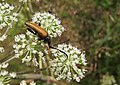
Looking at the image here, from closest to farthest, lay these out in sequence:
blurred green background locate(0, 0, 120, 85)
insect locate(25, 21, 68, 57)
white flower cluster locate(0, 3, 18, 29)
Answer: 1. insect locate(25, 21, 68, 57)
2. white flower cluster locate(0, 3, 18, 29)
3. blurred green background locate(0, 0, 120, 85)

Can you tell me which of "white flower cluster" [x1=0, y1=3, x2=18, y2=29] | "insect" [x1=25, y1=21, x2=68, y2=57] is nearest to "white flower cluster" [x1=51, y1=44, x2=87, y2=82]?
A: "insect" [x1=25, y1=21, x2=68, y2=57]

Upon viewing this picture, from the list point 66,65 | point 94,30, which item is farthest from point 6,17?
point 94,30

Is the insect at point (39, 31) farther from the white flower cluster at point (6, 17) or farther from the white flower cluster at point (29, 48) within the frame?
the white flower cluster at point (6, 17)

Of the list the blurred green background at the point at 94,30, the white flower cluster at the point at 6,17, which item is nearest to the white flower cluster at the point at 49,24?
the white flower cluster at the point at 6,17

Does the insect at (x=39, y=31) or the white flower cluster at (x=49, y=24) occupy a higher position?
the white flower cluster at (x=49, y=24)

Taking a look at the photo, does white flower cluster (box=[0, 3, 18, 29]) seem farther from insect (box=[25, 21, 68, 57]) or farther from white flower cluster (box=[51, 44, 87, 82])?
white flower cluster (box=[51, 44, 87, 82])

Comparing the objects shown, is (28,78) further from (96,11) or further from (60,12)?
(96,11)

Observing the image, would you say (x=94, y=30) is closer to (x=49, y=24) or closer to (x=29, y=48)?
(x=49, y=24)
